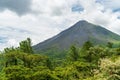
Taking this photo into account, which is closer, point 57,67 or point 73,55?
point 57,67

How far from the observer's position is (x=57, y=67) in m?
83.7

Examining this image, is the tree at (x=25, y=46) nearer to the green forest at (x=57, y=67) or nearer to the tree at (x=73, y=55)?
the green forest at (x=57, y=67)

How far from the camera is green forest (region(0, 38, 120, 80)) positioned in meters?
41.3

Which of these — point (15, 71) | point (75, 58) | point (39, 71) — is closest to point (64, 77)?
point (39, 71)

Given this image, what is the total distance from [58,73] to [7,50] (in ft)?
60.6

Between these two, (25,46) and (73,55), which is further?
(73,55)

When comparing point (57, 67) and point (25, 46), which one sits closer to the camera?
point (57, 67)

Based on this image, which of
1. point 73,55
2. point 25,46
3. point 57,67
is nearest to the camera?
point 57,67

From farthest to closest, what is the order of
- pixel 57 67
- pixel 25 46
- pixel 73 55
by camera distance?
pixel 73 55, pixel 25 46, pixel 57 67

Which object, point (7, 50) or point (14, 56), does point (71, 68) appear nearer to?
point (14, 56)

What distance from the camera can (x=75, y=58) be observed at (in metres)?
101

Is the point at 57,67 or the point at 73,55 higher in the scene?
the point at 73,55

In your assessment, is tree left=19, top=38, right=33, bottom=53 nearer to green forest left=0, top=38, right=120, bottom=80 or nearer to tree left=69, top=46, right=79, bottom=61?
green forest left=0, top=38, right=120, bottom=80

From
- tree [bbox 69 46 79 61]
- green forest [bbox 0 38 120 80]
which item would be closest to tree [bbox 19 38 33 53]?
green forest [bbox 0 38 120 80]
